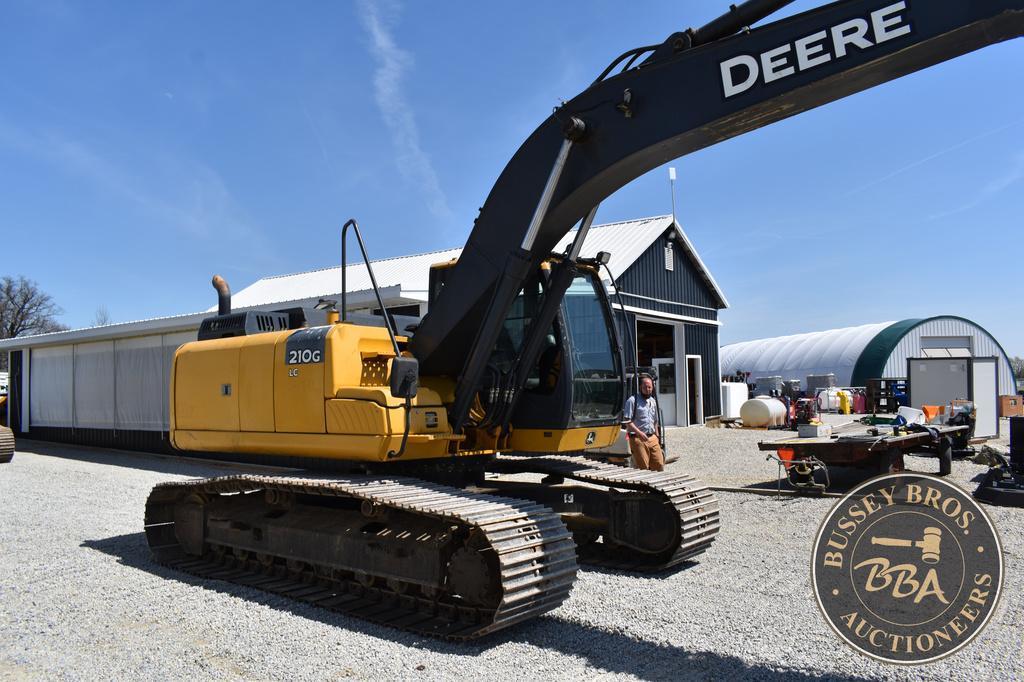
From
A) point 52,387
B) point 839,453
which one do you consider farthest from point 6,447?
point 839,453

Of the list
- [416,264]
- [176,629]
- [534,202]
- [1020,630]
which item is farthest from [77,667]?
[416,264]

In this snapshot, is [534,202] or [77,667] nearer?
[77,667]

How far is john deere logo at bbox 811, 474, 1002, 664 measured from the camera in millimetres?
4871

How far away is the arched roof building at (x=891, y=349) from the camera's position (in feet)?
129

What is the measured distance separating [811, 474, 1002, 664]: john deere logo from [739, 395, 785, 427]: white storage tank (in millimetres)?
14772

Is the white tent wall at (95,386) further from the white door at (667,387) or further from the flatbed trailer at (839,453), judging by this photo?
the flatbed trailer at (839,453)

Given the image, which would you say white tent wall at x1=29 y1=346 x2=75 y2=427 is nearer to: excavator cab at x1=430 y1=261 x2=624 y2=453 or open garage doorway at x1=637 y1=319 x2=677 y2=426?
open garage doorway at x1=637 y1=319 x2=677 y2=426

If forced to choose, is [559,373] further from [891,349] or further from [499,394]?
[891,349]

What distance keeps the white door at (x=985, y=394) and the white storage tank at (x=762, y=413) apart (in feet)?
17.2

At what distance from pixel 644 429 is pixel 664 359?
14.0 m

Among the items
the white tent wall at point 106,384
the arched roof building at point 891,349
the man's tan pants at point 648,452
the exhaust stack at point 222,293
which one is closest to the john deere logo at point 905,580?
the man's tan pants at point 648,452

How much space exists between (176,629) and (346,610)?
45.8 inches

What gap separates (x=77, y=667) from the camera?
472cm

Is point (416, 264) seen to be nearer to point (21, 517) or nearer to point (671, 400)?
point (671, 400)
